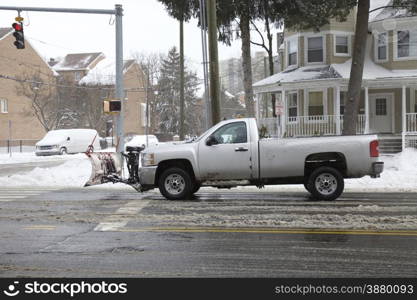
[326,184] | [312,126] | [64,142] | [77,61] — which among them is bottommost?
[326,184]

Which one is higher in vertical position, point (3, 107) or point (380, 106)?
point (3, 107)

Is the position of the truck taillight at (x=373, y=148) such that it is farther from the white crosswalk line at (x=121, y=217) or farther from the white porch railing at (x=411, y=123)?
the white porch railing at (x=411, y=123)

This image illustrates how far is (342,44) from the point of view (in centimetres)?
2812

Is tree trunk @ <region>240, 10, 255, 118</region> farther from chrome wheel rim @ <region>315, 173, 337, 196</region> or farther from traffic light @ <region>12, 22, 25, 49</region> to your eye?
chrome wheel rim @ <region>315, 173, 337, 196</region>

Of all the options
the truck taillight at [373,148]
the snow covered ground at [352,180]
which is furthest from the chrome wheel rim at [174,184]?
the truck taillight at [373,148]

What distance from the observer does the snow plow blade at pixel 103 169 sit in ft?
45.4

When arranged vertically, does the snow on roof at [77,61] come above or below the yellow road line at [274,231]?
above

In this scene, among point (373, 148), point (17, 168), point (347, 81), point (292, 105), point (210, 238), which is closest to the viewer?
point (210, 238)

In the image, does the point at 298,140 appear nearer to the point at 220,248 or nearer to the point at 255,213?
the point at 255,213

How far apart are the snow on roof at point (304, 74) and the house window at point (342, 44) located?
1.36m

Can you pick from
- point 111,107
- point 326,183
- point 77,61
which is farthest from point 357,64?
point 77,61

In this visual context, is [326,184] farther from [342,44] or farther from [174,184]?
[342,44]

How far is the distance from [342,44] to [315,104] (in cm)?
347

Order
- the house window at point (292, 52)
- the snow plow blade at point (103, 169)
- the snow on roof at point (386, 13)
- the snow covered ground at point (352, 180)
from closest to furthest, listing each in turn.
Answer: the snow plow blade at point (103, 169), the snow covered ground at point (352, 180), the snow on roof at point (386, 13), the house window at point (292, 52)
